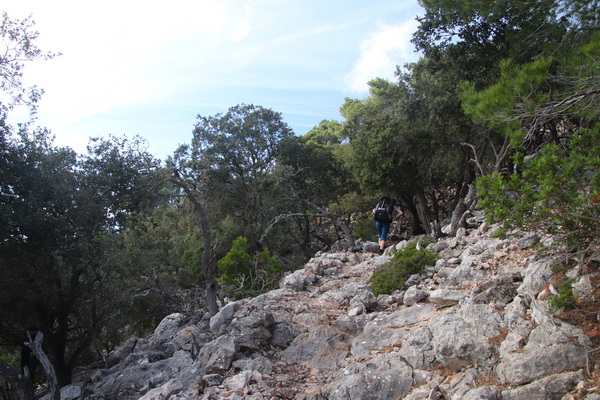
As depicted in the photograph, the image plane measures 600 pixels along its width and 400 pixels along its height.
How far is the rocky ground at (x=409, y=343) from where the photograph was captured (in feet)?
13.8

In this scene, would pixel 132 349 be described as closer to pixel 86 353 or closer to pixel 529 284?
pixel 86 353

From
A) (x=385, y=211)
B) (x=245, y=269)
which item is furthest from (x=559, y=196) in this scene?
(x=245, y=269)

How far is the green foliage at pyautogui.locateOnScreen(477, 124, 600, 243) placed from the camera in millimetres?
4496

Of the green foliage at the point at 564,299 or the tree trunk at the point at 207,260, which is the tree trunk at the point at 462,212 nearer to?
the tree trunk at the point at 207,260

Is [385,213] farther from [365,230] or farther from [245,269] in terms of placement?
[365,230]

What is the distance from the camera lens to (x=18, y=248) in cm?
835

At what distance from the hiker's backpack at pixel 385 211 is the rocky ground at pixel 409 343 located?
1948 millimetres

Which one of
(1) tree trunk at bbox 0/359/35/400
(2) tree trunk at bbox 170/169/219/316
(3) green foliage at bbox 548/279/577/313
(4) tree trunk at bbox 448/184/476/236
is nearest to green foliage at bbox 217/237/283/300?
(2) tree trunk at bbox 170/169/219/316

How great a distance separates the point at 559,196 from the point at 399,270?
4.20 m

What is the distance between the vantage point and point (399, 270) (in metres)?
8.52

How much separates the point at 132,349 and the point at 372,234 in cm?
1285

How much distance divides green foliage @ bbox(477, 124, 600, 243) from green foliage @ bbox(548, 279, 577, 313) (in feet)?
1.67

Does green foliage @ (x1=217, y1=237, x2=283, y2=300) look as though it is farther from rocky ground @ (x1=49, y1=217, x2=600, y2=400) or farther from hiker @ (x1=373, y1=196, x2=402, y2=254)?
hiker @ (x1=373, y1=196, x2=402, y2=254)

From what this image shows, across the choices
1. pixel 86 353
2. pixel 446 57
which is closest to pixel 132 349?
pixel 86 353
